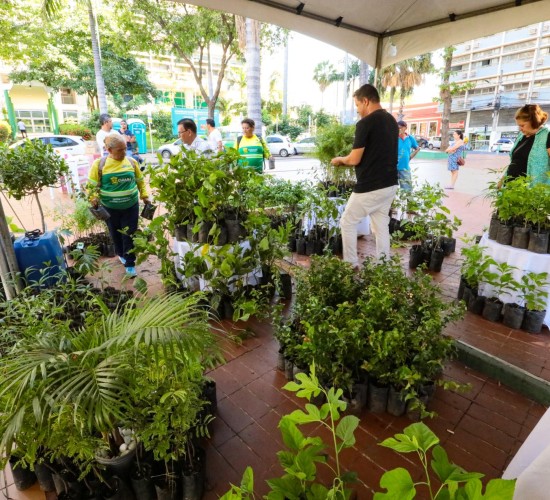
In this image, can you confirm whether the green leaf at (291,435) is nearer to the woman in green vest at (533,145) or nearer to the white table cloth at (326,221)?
the woman in green vest at (533,145)

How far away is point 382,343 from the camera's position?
1.94 metres

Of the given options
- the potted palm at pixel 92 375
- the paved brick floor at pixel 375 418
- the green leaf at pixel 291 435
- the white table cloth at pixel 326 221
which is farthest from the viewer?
the white table cloth at pixel 326 221

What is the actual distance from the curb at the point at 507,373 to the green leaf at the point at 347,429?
5.95ft

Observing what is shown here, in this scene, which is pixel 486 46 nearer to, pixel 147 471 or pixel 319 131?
pixel 319 131

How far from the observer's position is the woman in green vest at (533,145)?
3309 mm

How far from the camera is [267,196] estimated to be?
4703 mm

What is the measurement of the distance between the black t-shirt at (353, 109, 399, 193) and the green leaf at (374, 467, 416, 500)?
2.90 m

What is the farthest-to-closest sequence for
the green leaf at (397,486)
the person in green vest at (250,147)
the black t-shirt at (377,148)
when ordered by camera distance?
1. the person in green vest at (250,147)
2. the black t-shirt at (377,148)
3. the green leaf at (397,486)

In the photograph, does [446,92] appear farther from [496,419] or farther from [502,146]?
[496,419]

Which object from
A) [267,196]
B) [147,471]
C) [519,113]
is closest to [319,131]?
[267,196]

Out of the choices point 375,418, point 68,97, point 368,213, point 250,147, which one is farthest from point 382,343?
point 68,97

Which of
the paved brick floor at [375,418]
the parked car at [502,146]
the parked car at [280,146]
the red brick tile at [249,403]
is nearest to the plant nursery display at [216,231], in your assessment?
the paved brick floor at [375,418]

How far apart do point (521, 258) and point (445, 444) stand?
1746 mm

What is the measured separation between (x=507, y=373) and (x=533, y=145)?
2.24m
